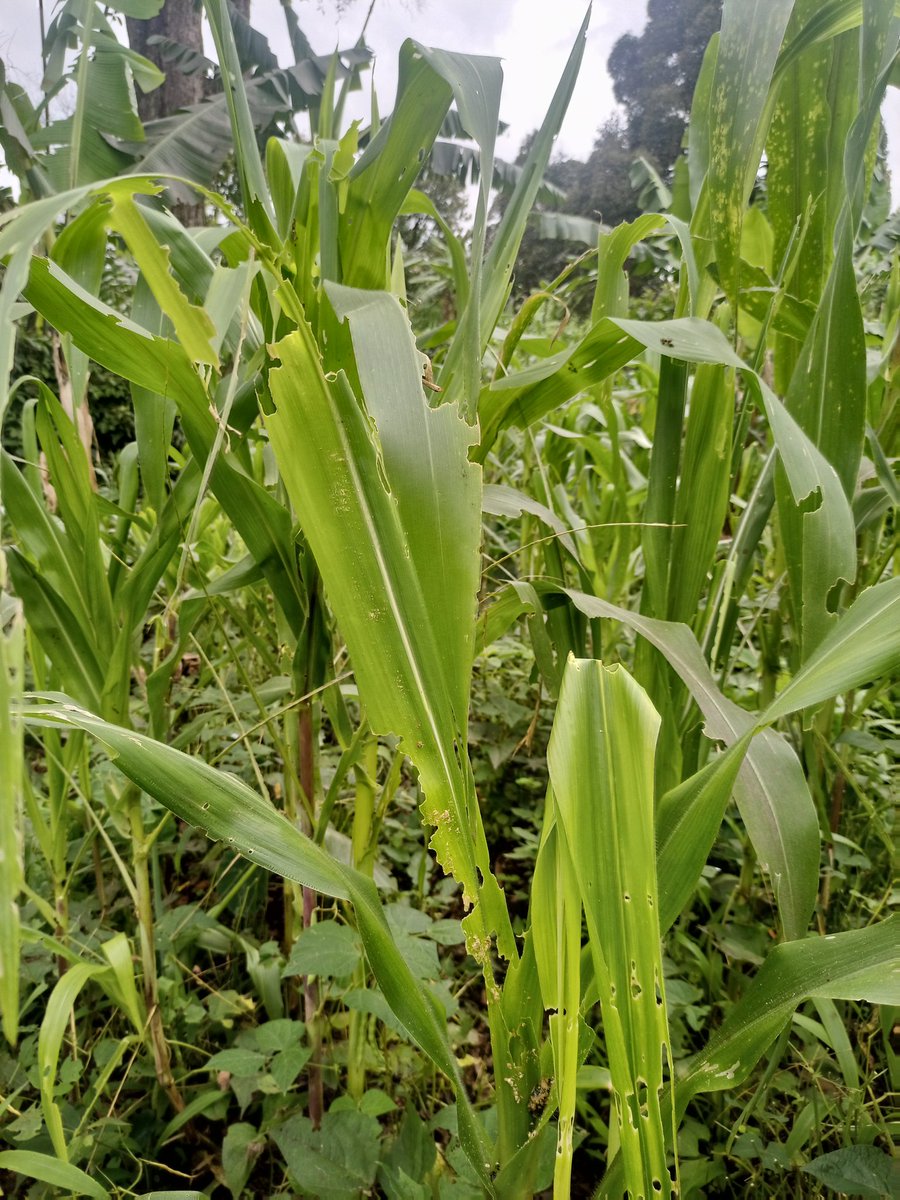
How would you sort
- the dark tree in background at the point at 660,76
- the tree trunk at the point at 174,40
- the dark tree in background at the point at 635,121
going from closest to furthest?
the tree trunk at the point at 174,40, the dark tree in background at the point at 660,76, the dark tree in background at the point at 635,121

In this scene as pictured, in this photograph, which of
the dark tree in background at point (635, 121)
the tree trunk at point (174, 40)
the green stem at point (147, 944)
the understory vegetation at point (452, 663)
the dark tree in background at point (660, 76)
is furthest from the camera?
the dark tree in background at point (635, 121)

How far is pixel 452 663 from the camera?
0.34m

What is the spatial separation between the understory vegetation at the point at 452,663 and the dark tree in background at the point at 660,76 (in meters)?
8.22

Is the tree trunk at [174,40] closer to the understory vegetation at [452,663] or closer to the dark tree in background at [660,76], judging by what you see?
the understory vegetation at [452,663]

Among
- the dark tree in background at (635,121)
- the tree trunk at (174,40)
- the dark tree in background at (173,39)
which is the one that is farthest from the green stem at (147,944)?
the dark tree in background at (635,121)

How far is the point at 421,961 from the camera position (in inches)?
20.8

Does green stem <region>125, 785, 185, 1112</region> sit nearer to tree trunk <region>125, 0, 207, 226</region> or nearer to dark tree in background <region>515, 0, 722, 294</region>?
tree trunk <region>125, 0, 207, 226</region>

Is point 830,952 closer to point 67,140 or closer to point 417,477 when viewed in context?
point 417,477

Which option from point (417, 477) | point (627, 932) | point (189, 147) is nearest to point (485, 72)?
point (417, 477)

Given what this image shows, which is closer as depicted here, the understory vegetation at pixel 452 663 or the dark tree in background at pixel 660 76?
the understory vegetation at pixel 452 663

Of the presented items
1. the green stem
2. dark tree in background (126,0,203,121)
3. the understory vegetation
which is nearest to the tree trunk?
dark tree in background (126,0,203,121)

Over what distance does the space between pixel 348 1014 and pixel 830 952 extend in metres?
0.53

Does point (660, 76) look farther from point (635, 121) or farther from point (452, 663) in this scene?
point (452, 663)

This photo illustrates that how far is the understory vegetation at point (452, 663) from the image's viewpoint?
32cm
